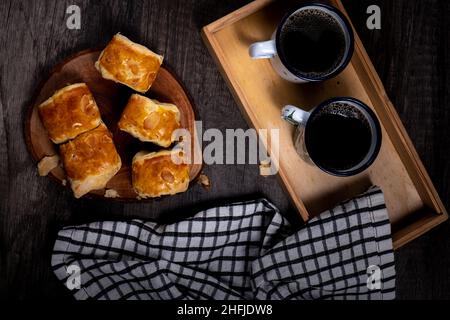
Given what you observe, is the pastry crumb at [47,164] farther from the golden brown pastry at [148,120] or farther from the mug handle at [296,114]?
the mug handle at [296,114]

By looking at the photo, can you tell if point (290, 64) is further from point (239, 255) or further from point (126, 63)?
point (239, 255)

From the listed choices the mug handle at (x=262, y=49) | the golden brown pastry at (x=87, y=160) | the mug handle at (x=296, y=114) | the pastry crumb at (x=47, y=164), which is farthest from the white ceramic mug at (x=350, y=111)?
the pastry crumb at (x=47, y=164)

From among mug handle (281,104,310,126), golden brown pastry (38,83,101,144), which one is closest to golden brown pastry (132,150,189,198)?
golden brown pastry (38,83,101,144)

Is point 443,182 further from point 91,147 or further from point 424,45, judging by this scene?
point 91,147

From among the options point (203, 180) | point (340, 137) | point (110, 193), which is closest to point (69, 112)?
point (110, 193)

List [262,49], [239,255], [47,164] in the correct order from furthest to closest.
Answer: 1. [239,255]
2. [47,164]
3. [262,49]

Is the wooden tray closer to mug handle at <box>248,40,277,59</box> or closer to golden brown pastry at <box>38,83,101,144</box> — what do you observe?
mug handle at <box>248,40,277,59</box>
